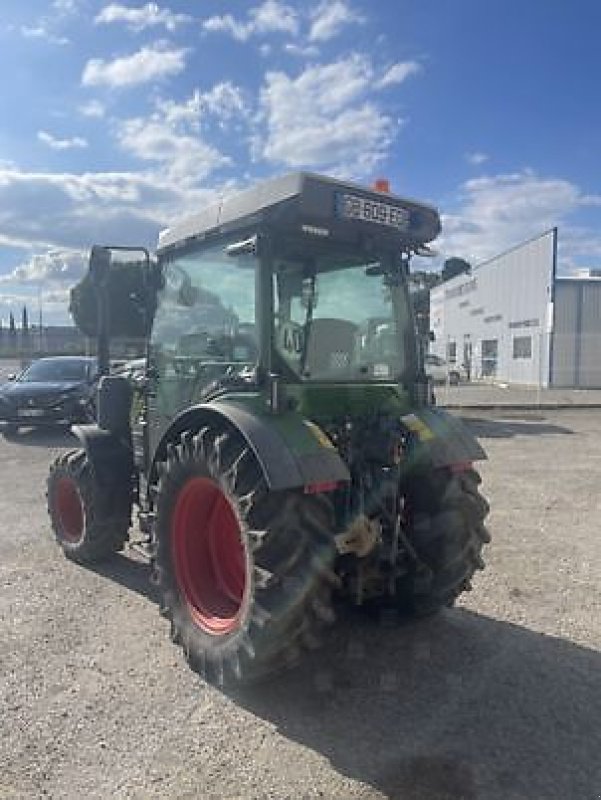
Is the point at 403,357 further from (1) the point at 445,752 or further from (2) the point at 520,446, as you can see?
(2) the point at 520,446

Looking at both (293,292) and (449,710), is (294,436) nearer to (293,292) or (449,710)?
(293,292)

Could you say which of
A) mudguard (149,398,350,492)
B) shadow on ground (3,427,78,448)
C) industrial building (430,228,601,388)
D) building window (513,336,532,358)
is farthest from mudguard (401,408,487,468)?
building window (513,336,532,358)

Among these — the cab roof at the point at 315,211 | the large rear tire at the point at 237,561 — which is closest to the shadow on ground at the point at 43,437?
the large rear tire at the point at 237,561

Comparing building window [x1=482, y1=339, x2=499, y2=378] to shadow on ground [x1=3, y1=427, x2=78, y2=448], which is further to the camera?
building window [x1=482, y1=339, x2=499, y2=378]

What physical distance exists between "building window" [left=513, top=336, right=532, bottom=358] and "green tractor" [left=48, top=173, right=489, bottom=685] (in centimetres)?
3222

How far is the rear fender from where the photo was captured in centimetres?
525

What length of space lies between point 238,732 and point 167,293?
2.89 m

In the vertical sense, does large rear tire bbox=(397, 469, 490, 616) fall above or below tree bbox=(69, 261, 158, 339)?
below

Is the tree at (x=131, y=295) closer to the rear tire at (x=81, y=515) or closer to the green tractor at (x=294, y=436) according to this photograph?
the green tractor at (x=294, y=436)

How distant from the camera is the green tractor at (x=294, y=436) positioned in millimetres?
3346

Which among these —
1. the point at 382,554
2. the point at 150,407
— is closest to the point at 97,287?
the point at 150,407

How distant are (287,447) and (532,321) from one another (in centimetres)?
3467

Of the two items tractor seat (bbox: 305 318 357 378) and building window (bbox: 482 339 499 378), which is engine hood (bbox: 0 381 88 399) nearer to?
tractor seat (bbox: 305 318 357 378)

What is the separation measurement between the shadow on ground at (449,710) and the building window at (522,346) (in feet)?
106
